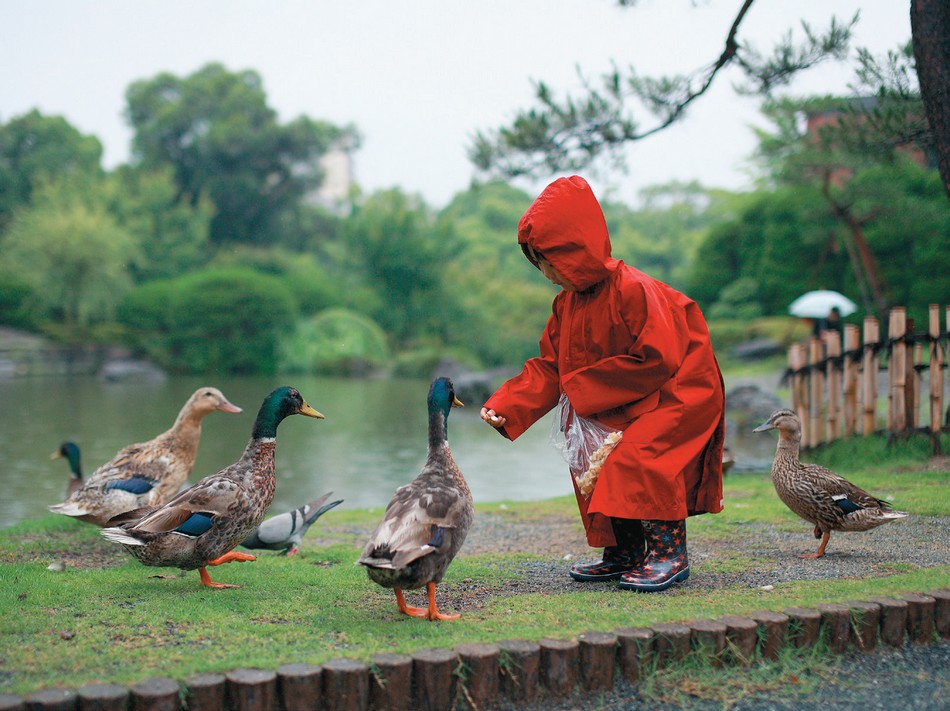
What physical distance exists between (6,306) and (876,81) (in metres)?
Answer: 25.4

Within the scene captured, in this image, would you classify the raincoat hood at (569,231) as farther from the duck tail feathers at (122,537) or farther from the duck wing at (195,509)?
the duck tail feathers at (122,537)

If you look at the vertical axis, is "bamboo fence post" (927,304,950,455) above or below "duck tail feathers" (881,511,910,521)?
above

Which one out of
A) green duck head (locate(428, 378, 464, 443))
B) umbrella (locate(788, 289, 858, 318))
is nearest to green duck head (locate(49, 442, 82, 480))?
green duck head (locate(428, 378, 464, 443))

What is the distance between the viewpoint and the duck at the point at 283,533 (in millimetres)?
5031

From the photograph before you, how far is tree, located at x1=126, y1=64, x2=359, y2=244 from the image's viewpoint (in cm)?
3952

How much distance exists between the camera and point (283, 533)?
5.05 metres

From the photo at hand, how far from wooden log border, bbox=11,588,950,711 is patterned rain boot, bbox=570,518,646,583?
103cm

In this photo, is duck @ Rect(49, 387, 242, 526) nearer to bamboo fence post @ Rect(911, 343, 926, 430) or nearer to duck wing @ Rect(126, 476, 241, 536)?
duck wing @ Rect(126, 476, 241, 536)

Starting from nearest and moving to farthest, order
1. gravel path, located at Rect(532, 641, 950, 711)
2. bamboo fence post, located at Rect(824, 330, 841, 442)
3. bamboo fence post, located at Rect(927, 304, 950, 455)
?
gravel path, located at Rect(532, 641, 950, 711)
bamboo fence post, located at Rect(927, 304, 950, 455)
bamboo fence post, located at Rect(824, 330, 841, 442)

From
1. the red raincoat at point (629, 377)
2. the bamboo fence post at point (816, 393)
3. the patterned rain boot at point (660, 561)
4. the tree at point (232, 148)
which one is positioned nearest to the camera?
the red raincoat at point (629, 377)

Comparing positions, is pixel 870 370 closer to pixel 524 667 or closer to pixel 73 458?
pixel 524 667

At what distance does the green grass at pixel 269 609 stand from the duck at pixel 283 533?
0.10 metres

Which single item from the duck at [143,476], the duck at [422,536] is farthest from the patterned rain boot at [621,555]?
the duck at [143,476]

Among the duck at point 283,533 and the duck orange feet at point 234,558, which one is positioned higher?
the duck at point 283,533
